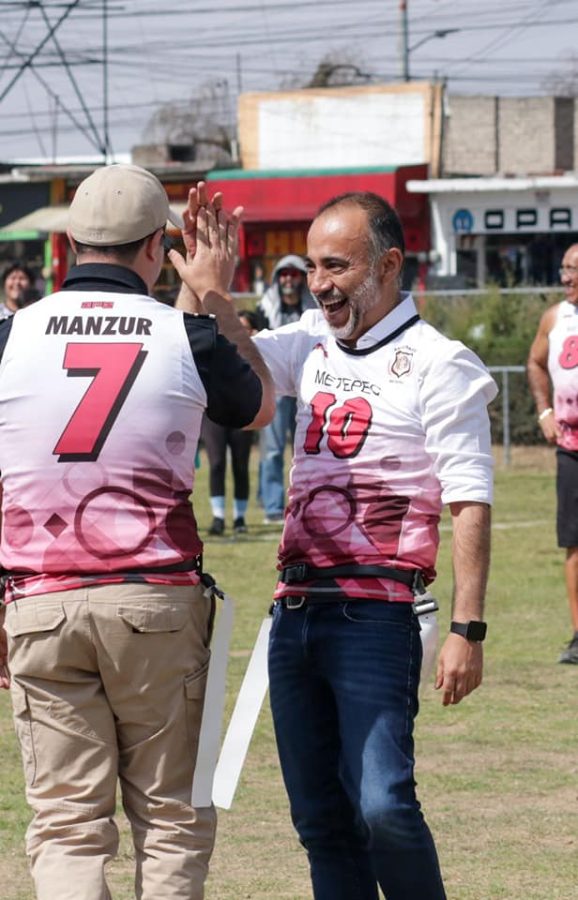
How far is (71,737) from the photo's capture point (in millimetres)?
4109

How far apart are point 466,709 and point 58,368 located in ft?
16.0

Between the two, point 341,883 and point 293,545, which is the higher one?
point 293,545

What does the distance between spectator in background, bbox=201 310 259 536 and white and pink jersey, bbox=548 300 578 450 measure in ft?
18.6

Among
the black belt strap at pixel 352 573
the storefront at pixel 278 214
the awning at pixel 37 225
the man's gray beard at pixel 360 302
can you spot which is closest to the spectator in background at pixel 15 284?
the man's gray beard at pixel 360 302

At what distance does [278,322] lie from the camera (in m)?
16.6

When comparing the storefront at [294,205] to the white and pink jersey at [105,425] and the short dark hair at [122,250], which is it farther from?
the white and pink jersey at [105,425]

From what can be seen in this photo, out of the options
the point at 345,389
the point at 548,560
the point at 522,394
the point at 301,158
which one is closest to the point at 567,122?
the point at 301,158

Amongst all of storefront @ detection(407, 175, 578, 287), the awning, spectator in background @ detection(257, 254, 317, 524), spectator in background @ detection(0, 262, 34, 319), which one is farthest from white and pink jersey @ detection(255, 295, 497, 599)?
the awning

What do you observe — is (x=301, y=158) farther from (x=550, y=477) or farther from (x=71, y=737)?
(x=71, y=737)

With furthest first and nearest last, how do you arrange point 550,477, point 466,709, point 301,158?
1. point 301,158
2. point 550,477
3. point 466,709

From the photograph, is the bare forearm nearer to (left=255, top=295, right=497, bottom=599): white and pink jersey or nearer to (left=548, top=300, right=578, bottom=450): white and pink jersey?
(left=255, top=295, right=497, bottom=599): white and pink jersey

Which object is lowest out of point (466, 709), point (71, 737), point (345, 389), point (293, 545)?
point (466, 709)

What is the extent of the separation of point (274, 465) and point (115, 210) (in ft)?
40.9

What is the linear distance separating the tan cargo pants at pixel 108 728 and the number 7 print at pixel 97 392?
1.11 feet
